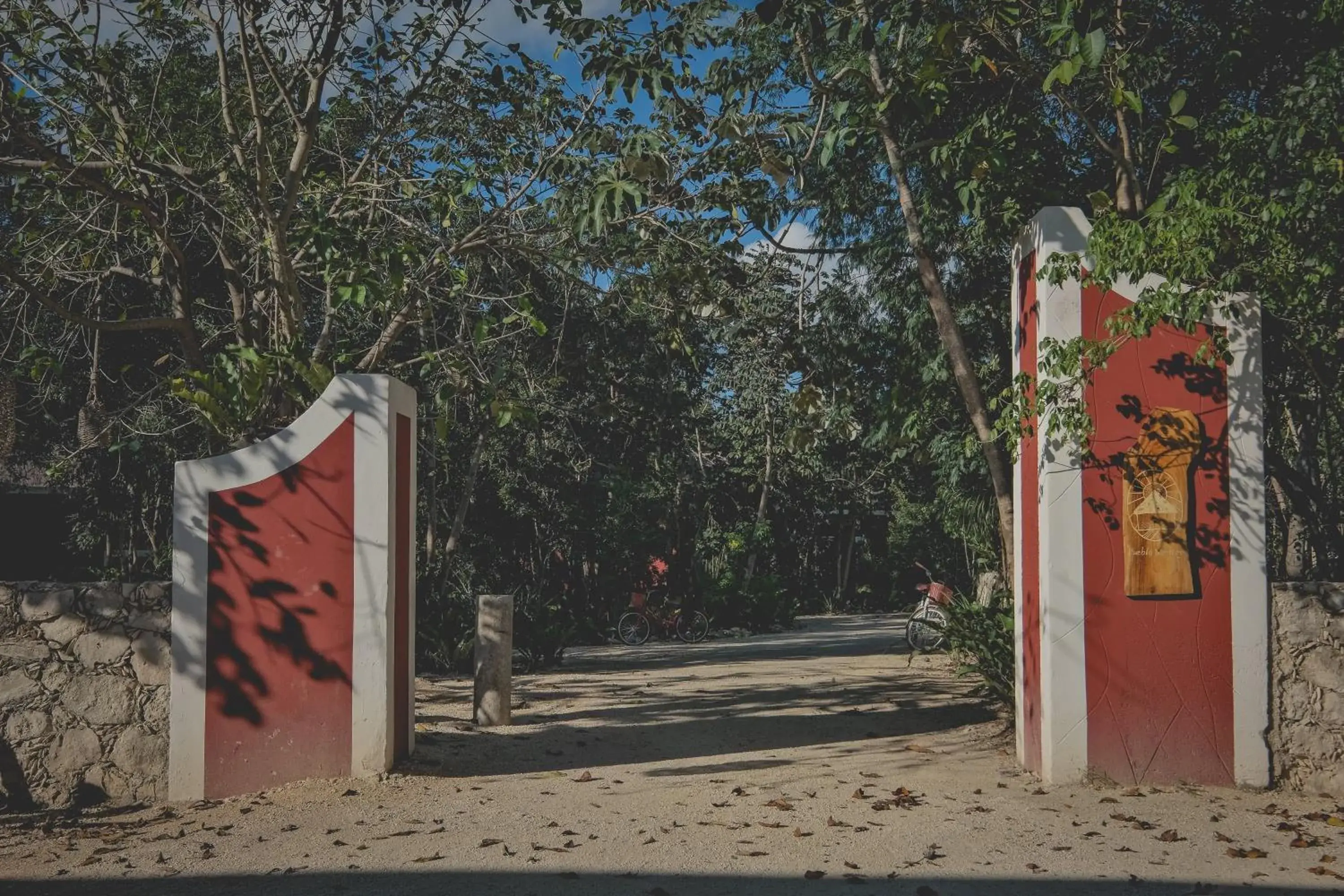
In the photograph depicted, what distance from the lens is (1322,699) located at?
705 centimetres

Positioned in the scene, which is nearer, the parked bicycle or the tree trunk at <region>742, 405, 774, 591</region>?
the parked bicycle

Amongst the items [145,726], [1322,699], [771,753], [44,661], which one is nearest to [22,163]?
[44,661]

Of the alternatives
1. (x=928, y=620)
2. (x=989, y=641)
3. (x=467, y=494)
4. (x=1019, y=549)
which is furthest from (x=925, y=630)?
(x=1019, y=549)

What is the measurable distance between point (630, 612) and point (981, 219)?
12.6 meters

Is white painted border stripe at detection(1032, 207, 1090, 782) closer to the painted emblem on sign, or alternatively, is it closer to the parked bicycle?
the painted emblem on sign

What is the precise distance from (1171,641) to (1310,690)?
874 millimetres

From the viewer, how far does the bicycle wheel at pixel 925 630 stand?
49.0 feet

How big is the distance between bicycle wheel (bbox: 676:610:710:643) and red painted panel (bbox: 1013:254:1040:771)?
1341cm

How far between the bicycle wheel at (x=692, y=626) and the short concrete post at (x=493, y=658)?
1125cm

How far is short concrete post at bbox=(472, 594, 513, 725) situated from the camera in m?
9.77

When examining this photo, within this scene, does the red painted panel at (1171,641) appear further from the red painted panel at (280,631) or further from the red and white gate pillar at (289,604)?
the red painted panel at (280,631)

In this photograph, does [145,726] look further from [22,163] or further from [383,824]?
[22,163]

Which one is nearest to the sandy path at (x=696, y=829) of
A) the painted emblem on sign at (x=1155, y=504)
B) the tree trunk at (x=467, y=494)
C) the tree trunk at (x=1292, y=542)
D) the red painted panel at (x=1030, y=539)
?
→ the red painted panel at (x=1030, y=539)

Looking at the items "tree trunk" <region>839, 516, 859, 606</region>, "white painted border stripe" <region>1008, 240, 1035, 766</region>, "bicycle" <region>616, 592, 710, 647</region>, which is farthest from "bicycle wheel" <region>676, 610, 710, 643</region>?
"white painted border stripe" <region>1008, 240, 1035, 766</region>
